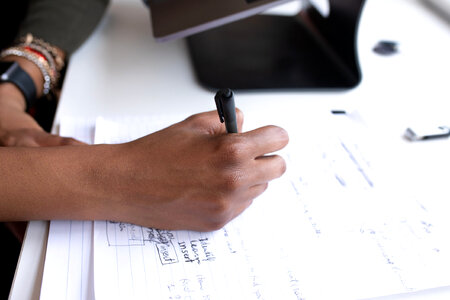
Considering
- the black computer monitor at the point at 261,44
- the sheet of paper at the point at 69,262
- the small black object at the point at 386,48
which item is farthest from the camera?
the small black object at the point at 386,48

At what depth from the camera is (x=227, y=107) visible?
417mm

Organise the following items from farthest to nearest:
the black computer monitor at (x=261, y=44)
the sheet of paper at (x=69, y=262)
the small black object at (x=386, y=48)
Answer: the small black object at (x=386, y=48) < the black computer monitor at (x=261, y=44) < the sheet of paper at (x=69, y=262)

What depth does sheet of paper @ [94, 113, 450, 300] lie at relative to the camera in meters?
0.39

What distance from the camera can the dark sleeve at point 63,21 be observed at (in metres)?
0.69

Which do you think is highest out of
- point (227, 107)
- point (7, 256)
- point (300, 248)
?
point (227, 107)

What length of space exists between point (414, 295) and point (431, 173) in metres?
0.20

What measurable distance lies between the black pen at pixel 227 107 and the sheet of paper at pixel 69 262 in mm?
191

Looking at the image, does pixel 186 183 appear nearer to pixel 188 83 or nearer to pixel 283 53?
pixel 188 83

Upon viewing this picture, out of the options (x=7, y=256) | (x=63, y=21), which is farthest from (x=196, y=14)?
(x=7, y=256)

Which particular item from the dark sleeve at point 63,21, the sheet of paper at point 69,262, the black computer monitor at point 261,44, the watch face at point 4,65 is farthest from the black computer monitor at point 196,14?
the sheet of paper at point 69,262

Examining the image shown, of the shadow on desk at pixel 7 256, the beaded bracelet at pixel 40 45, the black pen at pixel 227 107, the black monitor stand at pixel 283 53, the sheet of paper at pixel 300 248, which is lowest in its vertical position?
the shadow on desk at pixel 7 256

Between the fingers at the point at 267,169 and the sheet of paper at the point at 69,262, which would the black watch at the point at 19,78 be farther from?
the fingers at the point at 267,169

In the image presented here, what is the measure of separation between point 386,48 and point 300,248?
1.81 feet

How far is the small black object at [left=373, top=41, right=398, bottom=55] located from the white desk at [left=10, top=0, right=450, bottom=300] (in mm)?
14
